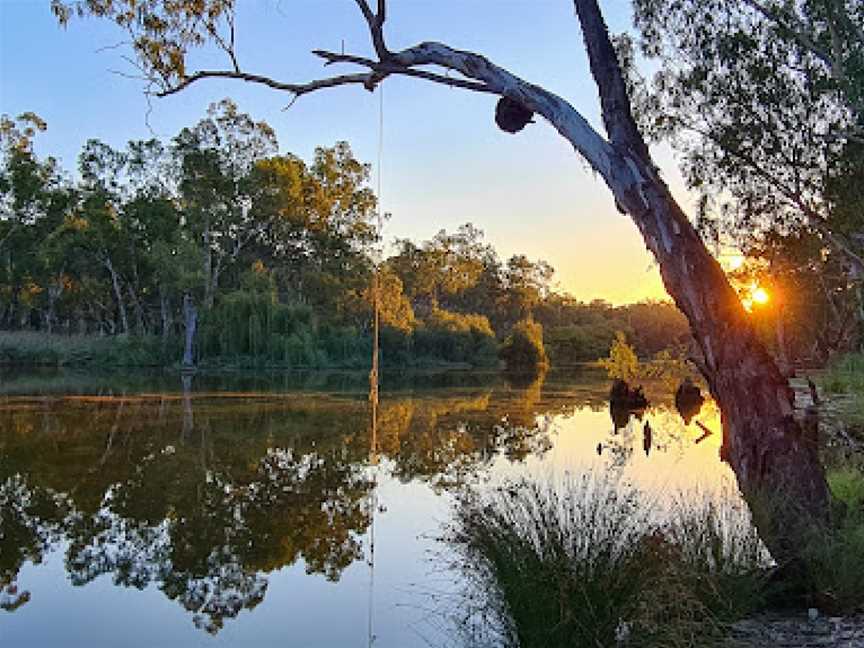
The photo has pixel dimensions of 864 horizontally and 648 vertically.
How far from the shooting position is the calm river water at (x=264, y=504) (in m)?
4.45

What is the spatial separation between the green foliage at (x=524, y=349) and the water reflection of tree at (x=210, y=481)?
75.4 ft

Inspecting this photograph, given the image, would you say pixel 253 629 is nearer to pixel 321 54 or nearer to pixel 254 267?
pixel 321 54

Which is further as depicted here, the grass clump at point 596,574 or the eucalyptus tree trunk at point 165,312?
the eucalyptus tree trunk at point 165,312

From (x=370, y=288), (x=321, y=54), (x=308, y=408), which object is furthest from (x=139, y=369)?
(x=321, y=54)

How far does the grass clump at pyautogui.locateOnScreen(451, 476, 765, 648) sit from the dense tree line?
945 inches

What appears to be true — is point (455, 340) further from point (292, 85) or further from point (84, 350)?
point (292, 85)

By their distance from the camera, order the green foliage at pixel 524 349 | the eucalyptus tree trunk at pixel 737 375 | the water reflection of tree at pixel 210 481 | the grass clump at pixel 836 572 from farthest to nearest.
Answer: the green foliage at pixel 524 349, the water reflection of tree at pixel 210 481, the eucalyptus tree trunk at pixel 737 375, the grass clump at pixel 836 572

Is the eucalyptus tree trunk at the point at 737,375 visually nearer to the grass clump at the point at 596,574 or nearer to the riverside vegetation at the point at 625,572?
the riverside vegetation at the point at 625,572

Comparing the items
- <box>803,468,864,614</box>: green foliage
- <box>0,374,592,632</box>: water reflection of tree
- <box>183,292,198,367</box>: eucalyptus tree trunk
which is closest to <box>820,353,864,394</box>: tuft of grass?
<box>0,374,592,632</box>: water reflection of tree

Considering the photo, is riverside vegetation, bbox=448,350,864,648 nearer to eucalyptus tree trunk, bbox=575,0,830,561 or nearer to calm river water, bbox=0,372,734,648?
eucalyptus tree trunk, bbox=575,0,830,561

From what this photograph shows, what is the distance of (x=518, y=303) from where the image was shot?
53875mm

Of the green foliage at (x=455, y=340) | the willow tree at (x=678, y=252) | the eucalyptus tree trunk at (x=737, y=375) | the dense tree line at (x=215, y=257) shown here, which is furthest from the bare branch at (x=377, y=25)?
the green foliage at (x=455, y=340)

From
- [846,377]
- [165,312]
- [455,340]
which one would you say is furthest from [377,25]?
[455,340]

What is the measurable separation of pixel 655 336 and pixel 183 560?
1587 inches
